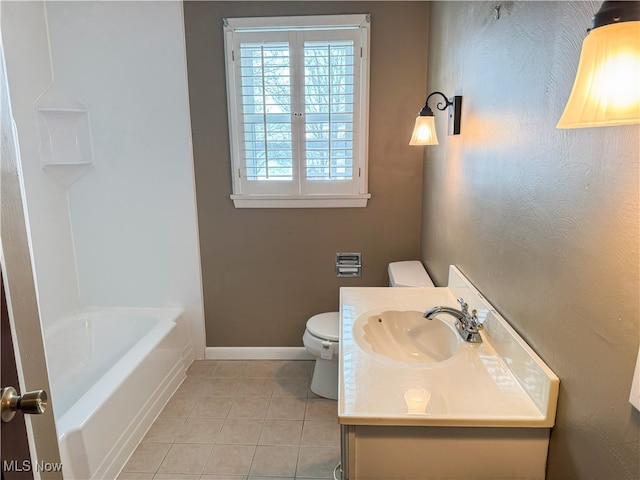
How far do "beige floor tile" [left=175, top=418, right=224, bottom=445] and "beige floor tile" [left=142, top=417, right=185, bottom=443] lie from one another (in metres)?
0.03

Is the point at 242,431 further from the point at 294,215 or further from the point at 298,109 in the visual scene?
the point at 298,109

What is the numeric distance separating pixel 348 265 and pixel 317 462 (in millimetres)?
1243

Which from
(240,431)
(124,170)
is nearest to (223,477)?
(240,431)

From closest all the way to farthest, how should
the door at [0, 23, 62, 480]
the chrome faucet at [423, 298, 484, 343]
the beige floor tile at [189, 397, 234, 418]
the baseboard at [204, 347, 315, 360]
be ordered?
the door at [0, 23, 62, 480] → the chrome faucet at [423, 298, 484, 343] → the beige floor tile at [189, 397, 234, 418] → the baseboard at [204, 347, 315, 360]

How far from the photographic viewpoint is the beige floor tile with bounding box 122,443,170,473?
2043 millimetres

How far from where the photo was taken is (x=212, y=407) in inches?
99.3

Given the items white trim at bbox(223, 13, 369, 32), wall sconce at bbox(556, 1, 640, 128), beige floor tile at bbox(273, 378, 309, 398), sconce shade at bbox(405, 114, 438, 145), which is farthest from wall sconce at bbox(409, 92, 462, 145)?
beige floor tile at bbox(273, 378, 309, 398)

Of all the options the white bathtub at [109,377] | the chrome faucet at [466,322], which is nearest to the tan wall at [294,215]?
the white bathtub at [109,377]

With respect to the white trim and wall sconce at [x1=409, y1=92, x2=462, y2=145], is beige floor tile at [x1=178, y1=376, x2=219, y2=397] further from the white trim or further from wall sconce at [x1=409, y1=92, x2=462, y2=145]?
the white trim

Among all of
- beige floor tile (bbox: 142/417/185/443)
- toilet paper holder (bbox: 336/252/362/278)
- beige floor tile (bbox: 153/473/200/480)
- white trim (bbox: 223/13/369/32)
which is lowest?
beige floor tile (bbox: 142/417/185/443)

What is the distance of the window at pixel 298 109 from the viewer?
2604 mm

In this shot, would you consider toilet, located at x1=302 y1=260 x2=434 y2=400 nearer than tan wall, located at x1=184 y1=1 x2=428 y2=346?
Yes

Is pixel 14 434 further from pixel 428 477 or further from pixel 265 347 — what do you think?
pixel 265 347

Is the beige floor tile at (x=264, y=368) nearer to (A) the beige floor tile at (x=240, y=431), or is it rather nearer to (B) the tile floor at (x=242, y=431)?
(B) the tile floor at (x=242, y=431)
